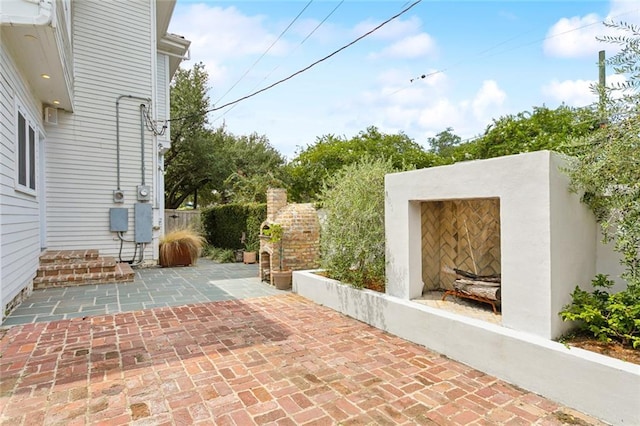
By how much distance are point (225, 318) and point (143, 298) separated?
2.22 m

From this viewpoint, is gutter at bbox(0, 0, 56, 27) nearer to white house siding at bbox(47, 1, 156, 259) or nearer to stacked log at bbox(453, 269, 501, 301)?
white house siding at bbox(47, 1, 156, 259)

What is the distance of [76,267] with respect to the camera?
7.75 m

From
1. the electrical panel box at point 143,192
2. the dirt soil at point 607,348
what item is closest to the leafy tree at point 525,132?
the dirt soil at point 607,348

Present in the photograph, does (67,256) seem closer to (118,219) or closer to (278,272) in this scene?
(118,219)

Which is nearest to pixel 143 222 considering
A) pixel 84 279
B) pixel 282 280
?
pixel 84 279

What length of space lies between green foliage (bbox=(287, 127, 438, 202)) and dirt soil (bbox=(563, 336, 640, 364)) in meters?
15.9

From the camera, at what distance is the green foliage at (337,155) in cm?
1984

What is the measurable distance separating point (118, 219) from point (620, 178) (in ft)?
34.2

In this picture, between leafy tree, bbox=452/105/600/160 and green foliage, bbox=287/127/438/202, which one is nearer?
leafy tree, bbox=452/105/600/160

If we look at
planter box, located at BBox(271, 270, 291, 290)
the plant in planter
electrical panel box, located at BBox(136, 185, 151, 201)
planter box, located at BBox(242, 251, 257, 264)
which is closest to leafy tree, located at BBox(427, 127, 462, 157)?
Result: planter box, located at BBox(242, 251, 257, 264)

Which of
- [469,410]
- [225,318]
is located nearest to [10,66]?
[225,318]

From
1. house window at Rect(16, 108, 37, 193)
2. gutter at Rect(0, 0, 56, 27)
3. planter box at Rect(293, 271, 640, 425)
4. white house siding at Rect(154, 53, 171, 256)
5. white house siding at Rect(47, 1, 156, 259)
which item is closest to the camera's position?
planter box at Rect(293, 271, 640, 425)

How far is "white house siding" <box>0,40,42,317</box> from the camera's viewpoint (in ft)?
15.8

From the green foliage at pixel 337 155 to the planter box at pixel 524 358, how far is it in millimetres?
14607
